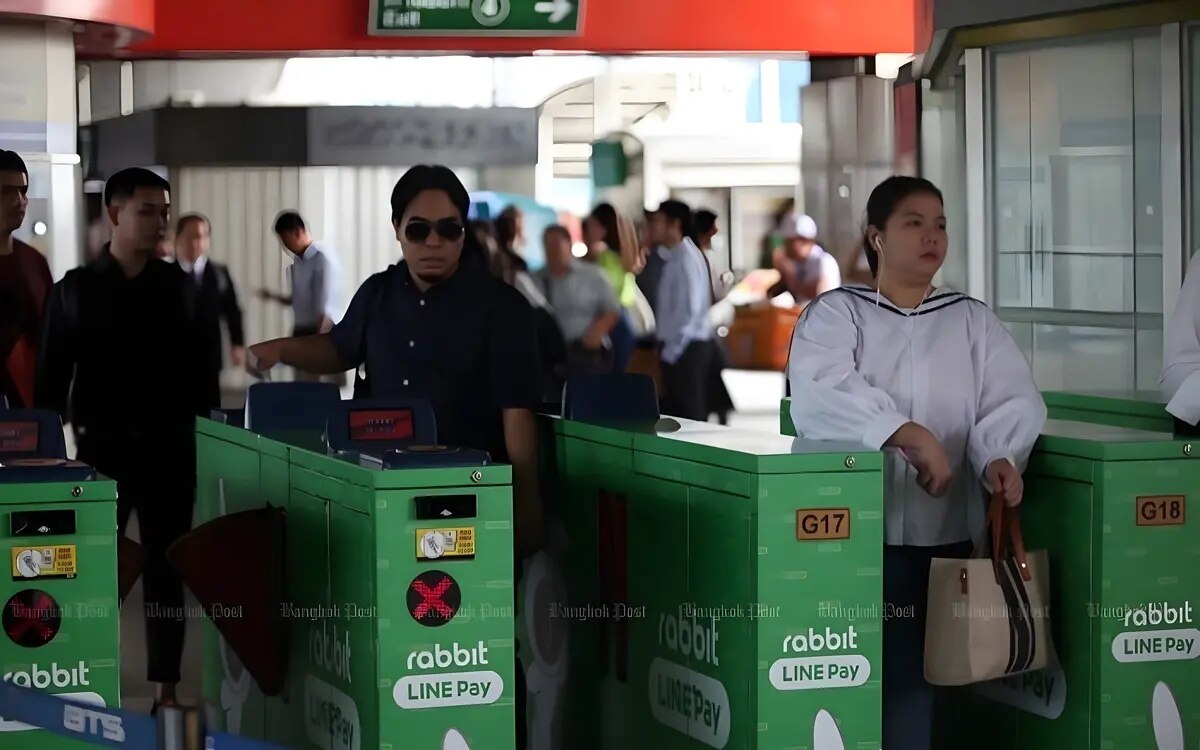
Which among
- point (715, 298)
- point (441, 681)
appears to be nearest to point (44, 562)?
point (441, 681)

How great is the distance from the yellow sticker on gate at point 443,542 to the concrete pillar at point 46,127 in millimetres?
3857

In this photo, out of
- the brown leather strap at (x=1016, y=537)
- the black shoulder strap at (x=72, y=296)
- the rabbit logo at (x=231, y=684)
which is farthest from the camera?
the black shoulder strap at (x=72, y=296)

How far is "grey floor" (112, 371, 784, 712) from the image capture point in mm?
6406

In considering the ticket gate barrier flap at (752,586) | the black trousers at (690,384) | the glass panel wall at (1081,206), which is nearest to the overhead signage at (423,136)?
the black trousers at (690,384)

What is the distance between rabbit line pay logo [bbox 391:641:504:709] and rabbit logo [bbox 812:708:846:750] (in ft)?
2.47

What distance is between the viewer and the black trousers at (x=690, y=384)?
8.32 metres

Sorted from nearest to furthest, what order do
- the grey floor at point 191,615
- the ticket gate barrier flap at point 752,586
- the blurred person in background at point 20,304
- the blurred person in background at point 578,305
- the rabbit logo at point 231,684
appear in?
the ticket gate barrier flap at point 752,586
the rabbit logo at point 231,684
the grey floor at point 191,615
the blurred person in background at point 20,304
the blurred person in background at point 578,305

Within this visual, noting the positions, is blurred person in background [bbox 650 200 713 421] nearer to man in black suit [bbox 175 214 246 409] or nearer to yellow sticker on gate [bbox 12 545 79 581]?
man in black suit [bbox 175 214 246 409]

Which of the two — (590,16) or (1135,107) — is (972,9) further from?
(590,16)

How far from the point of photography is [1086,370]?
7863 millimetres

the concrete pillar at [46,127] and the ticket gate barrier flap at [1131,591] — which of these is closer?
the ticket gate barrier flap at [1131,591]

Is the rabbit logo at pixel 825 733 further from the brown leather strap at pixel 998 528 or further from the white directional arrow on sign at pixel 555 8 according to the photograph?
the white directional arrow on sign at pixel 555 8

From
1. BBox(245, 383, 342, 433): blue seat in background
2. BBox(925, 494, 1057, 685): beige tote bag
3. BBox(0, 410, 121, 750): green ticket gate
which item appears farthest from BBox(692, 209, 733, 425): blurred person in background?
BBox(0, 410, 121, 750): green ticket gate

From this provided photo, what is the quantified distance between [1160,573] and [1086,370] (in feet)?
11.8
